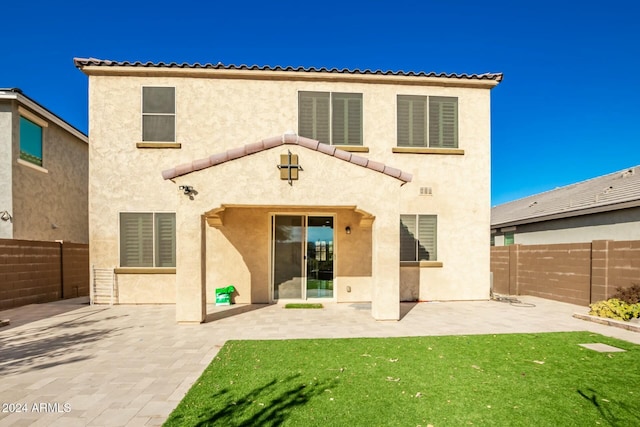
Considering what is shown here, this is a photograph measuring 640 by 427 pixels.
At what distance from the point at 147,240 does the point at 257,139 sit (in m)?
4.75

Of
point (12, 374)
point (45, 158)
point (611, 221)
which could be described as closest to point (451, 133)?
point (611, 221)

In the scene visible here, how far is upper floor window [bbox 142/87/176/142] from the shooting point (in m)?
10.2

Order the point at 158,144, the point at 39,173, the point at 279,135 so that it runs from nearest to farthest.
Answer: the point at 279,135 → the point at 158,144 → the point at 39,173

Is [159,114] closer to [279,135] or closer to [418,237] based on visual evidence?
[279,135]

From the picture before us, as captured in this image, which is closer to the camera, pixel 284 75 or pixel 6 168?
pixel 284 75

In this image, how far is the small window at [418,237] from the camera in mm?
10656

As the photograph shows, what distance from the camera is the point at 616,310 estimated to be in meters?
7.83

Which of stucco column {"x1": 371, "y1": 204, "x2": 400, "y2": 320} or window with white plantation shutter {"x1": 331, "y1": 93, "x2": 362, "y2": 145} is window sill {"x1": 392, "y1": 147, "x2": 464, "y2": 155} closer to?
window with white plantation shutter {"x1": 331, "y1": 93, "x2": 362, "y2": 145}

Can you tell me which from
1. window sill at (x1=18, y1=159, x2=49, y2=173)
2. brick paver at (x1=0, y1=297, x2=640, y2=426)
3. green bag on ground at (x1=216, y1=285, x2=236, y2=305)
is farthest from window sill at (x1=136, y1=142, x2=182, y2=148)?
window sill at (x1=18, y1=159, x2=49, y2=173)

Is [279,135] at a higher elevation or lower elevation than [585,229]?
higher

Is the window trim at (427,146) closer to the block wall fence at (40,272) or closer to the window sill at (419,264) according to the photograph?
the window sill at (419,264)

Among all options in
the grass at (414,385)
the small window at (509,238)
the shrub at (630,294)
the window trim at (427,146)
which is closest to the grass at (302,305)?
the grass at (414,385)

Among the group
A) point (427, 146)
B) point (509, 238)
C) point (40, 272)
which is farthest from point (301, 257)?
point (509, 238)

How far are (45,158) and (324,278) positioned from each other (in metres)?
13.0
